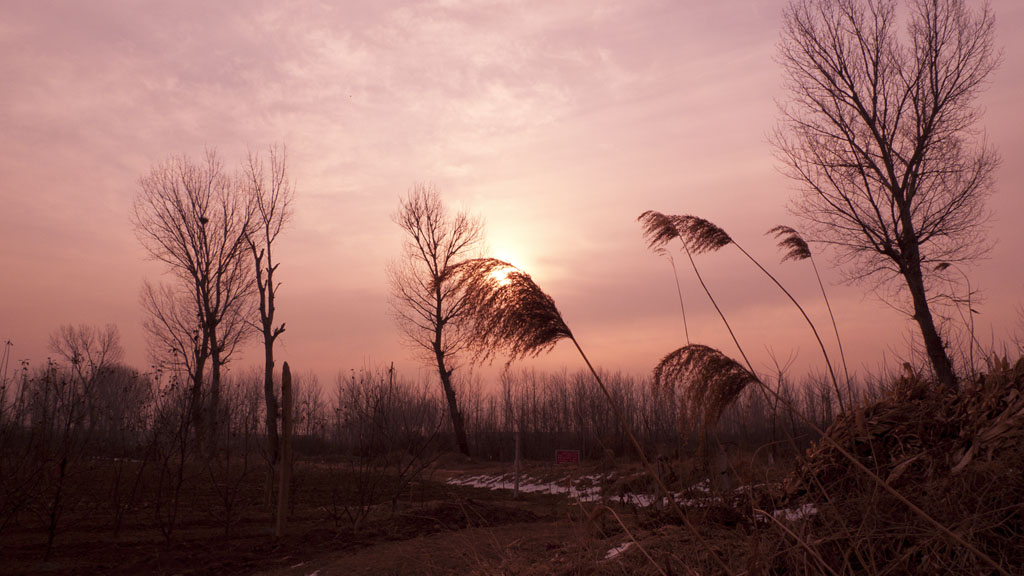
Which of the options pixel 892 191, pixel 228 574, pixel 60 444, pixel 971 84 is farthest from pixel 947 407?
pixel 971 84

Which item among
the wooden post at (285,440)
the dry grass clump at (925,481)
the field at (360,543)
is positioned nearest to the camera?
the dry grass clump at (925,481)

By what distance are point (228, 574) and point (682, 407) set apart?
488 centimetres

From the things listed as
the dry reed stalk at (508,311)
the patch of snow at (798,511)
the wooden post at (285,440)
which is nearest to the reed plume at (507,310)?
the dry reed stalk at (508,311)

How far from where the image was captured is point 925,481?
2.55 m

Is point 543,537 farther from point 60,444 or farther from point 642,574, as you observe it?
point 60,444

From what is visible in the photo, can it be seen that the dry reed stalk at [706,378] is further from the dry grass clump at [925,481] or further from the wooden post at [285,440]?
the wooden post at [285,440]

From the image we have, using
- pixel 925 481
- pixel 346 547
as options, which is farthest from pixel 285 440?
pixel 925 481

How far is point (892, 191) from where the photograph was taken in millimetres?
15914

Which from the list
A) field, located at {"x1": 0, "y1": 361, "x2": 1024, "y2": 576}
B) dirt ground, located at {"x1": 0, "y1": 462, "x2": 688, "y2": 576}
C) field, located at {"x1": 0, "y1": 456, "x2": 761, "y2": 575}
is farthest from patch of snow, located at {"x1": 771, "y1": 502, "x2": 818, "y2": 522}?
dirt ground, located at {"x1": 0, "y1": 462, "x2": 688, "y2": 576}

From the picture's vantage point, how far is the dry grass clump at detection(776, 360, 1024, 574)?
6.91 ft

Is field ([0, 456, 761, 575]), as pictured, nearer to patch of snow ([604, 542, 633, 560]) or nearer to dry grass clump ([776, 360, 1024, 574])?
patch of snow ([604, 542, 633, 560])

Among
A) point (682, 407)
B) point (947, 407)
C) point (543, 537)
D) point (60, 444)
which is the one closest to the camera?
point (947, 407)

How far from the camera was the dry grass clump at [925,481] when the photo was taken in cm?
211

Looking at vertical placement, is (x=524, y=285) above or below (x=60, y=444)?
above
